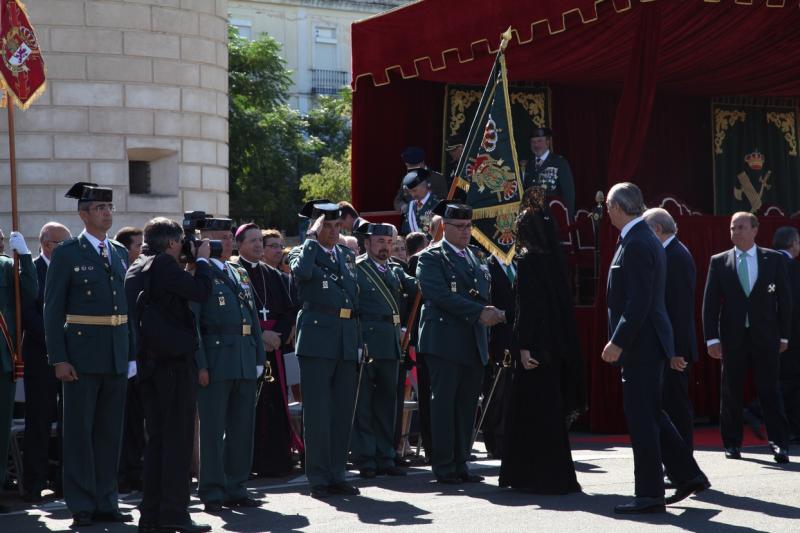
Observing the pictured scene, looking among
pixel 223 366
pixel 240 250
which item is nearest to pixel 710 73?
pixel 240 250

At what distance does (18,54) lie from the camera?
381 inches

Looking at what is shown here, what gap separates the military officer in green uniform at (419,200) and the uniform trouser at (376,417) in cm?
309

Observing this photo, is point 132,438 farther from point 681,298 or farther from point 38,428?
point 681,298

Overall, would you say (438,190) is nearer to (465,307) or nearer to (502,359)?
(502,359)

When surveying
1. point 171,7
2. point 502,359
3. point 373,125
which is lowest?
point 502,359

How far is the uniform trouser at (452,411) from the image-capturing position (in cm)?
948

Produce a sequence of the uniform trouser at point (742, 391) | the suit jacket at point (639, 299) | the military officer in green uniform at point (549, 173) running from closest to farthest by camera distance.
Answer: the suit jacket at point (639, 299) → the uniform trouser at point (742, 391) → the military officer in green uniform at point (549, 173)

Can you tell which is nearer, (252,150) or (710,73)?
(710,73)

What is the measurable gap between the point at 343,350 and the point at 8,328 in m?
2.23

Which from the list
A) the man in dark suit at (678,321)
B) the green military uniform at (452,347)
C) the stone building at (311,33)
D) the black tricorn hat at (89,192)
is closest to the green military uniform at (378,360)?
the green military uniform at (452,347)

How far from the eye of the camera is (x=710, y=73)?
16156mm

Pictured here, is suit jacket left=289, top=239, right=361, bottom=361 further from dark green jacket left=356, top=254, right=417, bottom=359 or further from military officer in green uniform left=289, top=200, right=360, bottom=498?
dark green jacket left=356, top=254, right=417, bottom=359

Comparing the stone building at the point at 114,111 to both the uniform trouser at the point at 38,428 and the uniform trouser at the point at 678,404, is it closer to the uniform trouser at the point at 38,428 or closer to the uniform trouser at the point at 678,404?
the uniform trouser at the point at 38,428

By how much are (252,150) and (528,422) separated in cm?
2778
